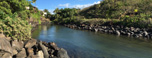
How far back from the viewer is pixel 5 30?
8789 mm

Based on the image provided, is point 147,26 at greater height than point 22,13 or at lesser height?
lesser

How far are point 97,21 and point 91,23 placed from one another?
1737mm

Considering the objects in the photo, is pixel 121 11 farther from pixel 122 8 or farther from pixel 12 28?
pixel 12 28

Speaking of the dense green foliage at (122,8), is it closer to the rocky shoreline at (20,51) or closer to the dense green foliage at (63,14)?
the dense green foliage at (63,14)

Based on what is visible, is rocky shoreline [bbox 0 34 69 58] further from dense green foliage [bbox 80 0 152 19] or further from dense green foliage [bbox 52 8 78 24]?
dense green foliage [bbox 52 8 78 24]

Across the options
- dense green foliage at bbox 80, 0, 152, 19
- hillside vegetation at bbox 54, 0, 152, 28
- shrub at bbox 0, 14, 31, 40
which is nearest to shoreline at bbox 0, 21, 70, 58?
shrub at bbox 0, 14, 31, 40

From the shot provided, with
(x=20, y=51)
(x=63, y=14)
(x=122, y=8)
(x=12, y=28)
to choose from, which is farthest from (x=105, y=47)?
(x=63, y=14)

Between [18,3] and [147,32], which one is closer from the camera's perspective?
[18,3]

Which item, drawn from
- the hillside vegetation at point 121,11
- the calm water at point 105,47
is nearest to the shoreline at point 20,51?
the calm water at point 105,47

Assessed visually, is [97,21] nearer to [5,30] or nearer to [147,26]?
[147,26]

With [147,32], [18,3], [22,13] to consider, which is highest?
[18,3]

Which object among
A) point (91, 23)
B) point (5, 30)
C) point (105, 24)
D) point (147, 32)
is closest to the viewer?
point (5, 30)

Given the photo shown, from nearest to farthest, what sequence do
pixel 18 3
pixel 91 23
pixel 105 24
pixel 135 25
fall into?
pixel 18 3, pixel 135 25, pixel 105 24, pixel 91 23

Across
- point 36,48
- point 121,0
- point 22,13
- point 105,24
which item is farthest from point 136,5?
point 36,48
